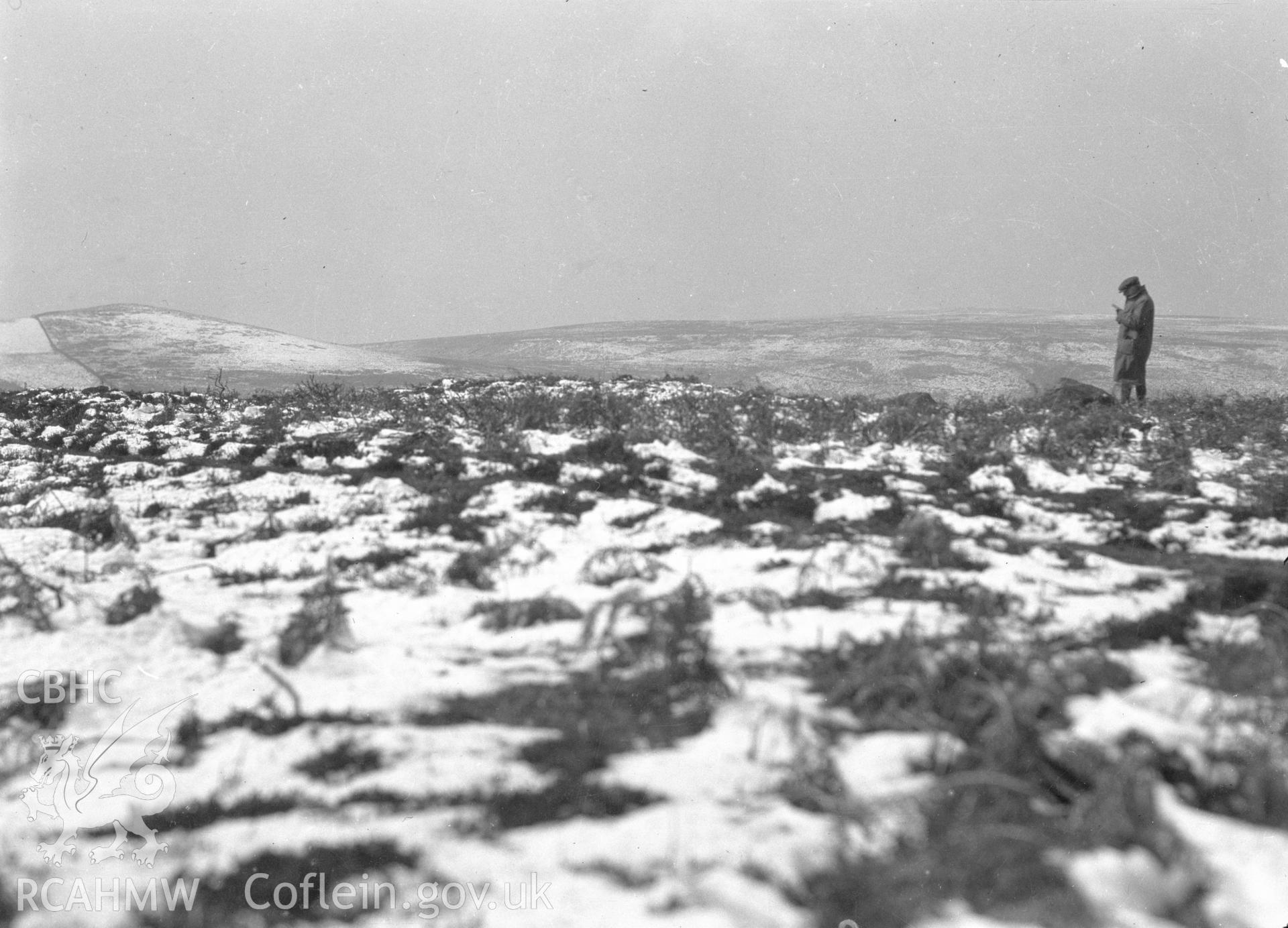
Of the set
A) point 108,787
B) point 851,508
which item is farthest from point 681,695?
point 851,508

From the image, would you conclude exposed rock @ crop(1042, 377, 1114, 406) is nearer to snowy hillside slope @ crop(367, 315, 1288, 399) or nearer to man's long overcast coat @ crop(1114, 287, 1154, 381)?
man's long overcast coat @ crop(1114, 287, 1154, 381)

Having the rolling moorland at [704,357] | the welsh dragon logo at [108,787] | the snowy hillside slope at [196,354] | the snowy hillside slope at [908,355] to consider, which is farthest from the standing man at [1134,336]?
the snowy hillside slope at [196,354]

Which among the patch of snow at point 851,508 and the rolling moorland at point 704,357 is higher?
the rolling moorland at point 704,357

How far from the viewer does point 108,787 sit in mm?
2514

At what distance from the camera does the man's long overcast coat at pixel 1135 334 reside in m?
13.0

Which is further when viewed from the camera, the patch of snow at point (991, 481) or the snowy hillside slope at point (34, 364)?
the snowy hillside slope at point (34, 364)

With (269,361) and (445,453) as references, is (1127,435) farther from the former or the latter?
(269,361)

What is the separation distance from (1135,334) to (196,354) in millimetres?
27260

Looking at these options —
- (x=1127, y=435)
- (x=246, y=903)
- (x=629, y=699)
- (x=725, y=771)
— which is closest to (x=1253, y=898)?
(x=725, y=771)

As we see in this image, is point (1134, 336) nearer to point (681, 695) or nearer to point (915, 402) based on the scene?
point (915, 402)

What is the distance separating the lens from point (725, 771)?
2410 millimetres

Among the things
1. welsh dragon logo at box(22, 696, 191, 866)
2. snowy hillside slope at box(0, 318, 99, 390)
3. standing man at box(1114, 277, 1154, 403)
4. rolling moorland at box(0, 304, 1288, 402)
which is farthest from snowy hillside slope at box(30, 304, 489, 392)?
welsh dragon logo at box(22, 696, 191, 866)

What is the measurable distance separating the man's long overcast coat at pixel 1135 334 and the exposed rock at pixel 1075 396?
1.87 metres

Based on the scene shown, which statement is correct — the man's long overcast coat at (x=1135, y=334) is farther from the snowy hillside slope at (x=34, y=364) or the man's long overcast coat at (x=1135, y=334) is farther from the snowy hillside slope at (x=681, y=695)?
the snowy hillside slope at (x=34, y=364)
